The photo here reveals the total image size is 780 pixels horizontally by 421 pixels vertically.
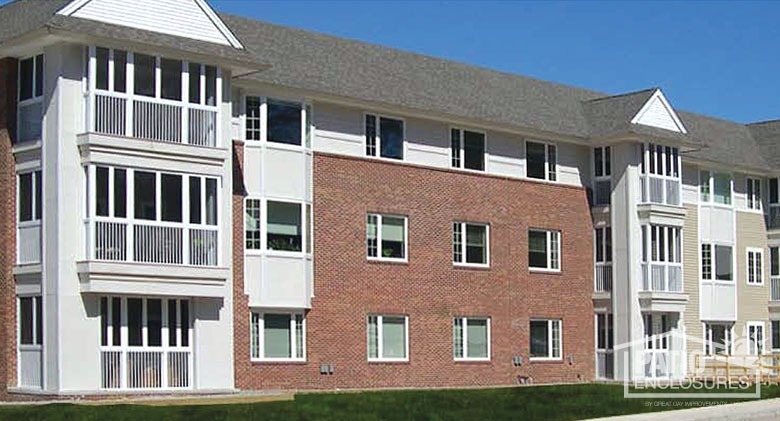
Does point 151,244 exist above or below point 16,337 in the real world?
above

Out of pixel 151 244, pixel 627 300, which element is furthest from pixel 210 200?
pixel 627 300

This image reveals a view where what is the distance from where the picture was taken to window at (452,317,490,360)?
40562mm

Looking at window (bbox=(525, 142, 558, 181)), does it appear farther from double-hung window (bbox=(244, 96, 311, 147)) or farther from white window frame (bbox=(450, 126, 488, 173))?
double-hung window (bbox=(244, 96, 311, 147))

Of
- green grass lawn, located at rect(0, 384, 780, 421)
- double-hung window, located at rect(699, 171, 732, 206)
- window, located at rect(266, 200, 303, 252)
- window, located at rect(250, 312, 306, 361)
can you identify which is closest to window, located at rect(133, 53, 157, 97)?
window, located at rect(266, 200, 303, 252)

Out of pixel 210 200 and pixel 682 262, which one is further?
pixel 682 262

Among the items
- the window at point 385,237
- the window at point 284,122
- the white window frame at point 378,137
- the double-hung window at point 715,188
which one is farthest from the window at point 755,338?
the window at point 284,122

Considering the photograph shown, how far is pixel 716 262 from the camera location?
50375 millimetres

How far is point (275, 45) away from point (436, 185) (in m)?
6.88

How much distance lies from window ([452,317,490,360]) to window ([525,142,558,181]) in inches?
220

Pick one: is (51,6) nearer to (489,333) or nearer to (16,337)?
(16,337)

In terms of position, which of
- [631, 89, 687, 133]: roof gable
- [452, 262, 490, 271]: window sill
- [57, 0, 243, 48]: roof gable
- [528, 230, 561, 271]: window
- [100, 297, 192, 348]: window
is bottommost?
[100, 297, 192, 348]: window

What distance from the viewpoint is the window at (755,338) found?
52031 millimetres

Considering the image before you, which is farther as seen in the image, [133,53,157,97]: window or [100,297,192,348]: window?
[133,53,157,97]: window

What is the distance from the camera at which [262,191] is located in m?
34.8
